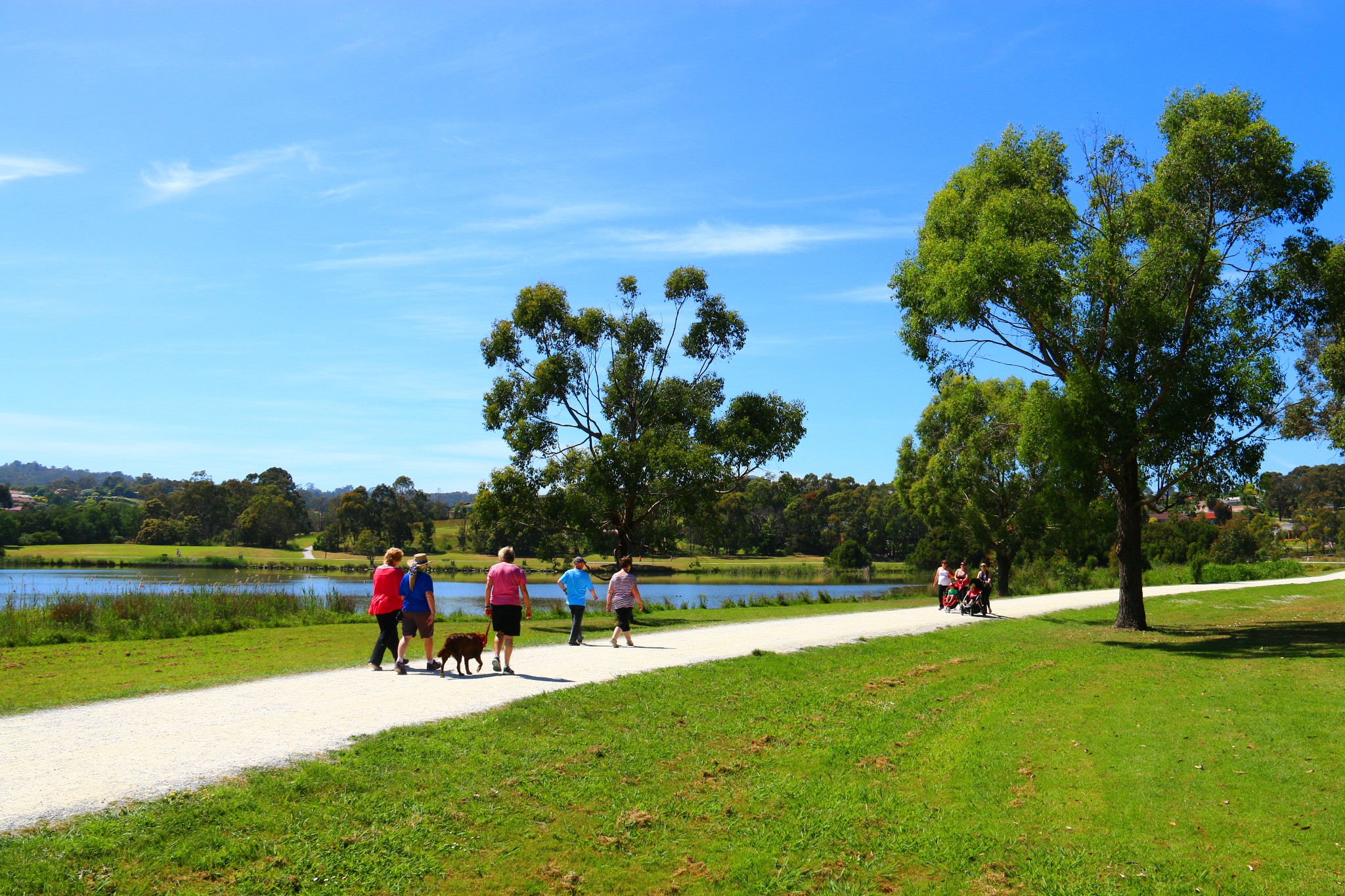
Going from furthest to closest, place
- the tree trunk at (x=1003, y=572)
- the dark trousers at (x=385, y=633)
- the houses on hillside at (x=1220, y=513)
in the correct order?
the houses on hillside at (x=1220, y=513) < the tree trunk at (x=1003, y=572) < the dark trousers at (x=385, y=633)

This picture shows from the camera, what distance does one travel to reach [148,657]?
14.8 metres

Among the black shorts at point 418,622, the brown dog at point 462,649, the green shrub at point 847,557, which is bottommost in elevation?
the green shrub at point 847,557

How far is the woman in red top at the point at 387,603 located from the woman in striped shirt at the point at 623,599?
492 cm

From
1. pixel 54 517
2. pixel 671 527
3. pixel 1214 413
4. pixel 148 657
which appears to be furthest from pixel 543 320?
pixel 54 517

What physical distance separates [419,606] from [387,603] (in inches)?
18.4

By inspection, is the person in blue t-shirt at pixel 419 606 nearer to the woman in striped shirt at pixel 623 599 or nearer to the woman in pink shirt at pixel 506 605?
the woman in pink shirt at pixel 506 605

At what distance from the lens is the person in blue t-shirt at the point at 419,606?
12.9m

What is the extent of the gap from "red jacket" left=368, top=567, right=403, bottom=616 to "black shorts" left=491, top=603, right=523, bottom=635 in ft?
4.58

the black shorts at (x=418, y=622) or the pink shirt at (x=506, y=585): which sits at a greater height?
the pink shirt at (x=506, y=585)

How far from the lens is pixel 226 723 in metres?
8.93

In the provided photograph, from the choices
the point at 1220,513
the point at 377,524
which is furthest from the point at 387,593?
the point at 1220,513

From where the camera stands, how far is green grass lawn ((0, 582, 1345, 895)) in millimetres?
5926

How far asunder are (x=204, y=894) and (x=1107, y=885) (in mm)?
5914

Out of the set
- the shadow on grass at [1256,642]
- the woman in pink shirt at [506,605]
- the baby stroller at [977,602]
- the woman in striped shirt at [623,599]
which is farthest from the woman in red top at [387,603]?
the baby stroller at [977,602]
